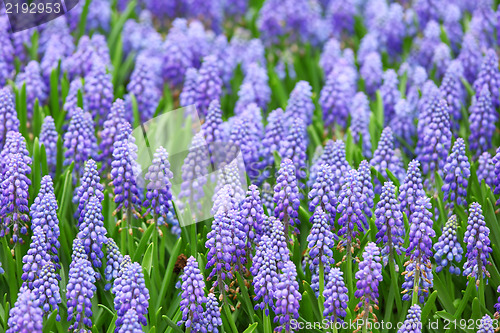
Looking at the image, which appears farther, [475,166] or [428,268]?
[475,166]

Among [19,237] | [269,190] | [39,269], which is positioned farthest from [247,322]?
[19,237]

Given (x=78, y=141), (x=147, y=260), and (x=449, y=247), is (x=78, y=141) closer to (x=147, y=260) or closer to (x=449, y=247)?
(x=147, y=260)

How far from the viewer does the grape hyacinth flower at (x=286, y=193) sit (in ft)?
18.1

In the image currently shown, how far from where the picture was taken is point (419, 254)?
17.3 feet

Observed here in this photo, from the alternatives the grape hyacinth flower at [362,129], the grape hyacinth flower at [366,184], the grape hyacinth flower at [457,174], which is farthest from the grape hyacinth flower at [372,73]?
the grape hyacinth flower at [366,184]

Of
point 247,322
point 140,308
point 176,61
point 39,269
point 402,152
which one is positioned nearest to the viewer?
point 140,308

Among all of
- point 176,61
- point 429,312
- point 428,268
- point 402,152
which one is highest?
point 176,61

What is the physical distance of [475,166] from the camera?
685 centimetres

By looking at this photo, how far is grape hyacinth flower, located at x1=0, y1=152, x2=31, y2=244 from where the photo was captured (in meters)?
5.57

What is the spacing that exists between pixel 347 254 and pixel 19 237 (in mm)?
3145

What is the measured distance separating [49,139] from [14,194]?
4.83 ft

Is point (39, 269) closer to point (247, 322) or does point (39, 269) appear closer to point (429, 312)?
point (247, 322)

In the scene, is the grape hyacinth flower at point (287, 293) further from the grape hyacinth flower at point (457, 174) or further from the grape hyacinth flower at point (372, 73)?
the grape hyacinth flower at point (372, 73)

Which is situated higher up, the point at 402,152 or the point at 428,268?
the point at 402,152
